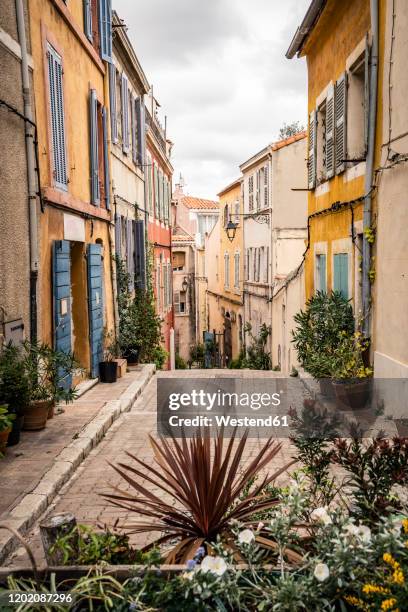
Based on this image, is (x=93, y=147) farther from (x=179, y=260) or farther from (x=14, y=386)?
(x=179, y=260)

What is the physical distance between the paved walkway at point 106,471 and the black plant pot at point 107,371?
1.82 meters

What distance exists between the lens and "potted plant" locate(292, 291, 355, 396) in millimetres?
8751

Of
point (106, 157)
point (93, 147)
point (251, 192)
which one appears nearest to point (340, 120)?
point (93, 147)

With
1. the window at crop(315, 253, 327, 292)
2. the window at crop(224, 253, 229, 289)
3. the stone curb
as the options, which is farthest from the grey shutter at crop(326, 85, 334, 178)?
the window at crop(224, 253, 229, 289)

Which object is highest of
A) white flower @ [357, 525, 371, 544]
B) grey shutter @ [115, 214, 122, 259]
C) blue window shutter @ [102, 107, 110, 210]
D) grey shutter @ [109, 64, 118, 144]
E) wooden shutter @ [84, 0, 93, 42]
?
wooden shutter @ [84, 0, 93, 42]

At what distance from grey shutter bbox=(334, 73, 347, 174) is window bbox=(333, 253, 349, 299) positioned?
141 centimetres

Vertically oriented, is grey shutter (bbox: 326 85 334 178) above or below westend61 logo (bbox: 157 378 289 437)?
above

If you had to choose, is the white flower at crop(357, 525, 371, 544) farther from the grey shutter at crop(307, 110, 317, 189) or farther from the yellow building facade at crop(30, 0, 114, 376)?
the grey shutter at crop(307, 110, 317, 189)

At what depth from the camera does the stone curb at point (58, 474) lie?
442 cm

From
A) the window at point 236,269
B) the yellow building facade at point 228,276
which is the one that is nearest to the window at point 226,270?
the yellow building facade at point 228,276

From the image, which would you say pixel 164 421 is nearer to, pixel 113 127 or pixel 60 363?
pixel 60 363

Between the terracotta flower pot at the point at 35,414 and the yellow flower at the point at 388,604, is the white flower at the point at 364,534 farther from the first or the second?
the terracotta flower pot at the point at 35,414

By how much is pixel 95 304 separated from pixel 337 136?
5051mm

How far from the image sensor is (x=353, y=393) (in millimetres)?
8125
